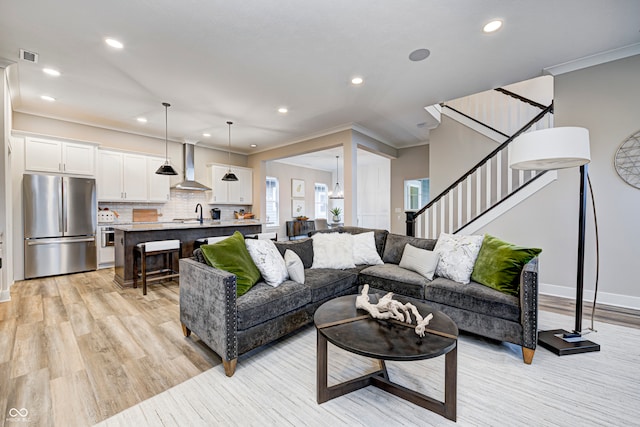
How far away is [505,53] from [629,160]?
6.06ft

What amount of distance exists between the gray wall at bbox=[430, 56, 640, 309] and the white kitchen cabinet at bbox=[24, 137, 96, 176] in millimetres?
7289

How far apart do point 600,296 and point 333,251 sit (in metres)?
3.22

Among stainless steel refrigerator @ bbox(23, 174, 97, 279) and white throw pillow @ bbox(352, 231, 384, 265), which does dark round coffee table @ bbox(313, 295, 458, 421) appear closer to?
white throw pillow @ bbox(352, 231, 384, 265)

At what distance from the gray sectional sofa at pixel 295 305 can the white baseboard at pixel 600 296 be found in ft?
6.29

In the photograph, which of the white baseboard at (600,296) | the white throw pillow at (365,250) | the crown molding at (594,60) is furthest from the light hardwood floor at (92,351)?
the crown molding at (594,60)

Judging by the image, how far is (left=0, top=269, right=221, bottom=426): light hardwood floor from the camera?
1.65 meters

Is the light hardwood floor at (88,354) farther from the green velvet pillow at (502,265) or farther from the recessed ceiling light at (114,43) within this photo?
the recessed ceiling light at (114,43)

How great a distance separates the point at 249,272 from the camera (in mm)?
2371

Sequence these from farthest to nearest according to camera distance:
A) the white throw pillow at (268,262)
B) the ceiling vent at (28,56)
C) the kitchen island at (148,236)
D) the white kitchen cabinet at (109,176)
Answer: the white kitchen cabinet at (109,176)
the kitchen island at (148,236)
the ceiling vent at (28,56)
the white throw pillow at (268,262)

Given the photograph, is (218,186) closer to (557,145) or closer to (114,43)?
(114,43)

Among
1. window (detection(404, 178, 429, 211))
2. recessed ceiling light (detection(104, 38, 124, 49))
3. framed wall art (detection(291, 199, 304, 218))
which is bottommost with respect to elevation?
framed wall art (detection(291, 199, 304, 218))

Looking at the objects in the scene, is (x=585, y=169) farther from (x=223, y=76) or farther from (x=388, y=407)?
(x=223, y=76)

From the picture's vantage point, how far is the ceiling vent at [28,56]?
295 centimetres

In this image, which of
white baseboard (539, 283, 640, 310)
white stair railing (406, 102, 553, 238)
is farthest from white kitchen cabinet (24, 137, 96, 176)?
white baseboard (539, 283, 640, 310)
